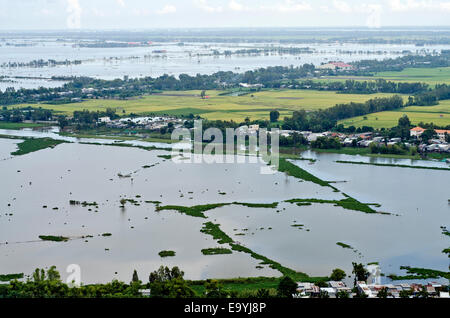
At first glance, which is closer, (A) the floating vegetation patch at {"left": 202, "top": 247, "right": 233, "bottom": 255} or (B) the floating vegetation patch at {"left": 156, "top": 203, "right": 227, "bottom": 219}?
(A) the floating vegetation patch at {"left": 202, "top": 247, "right": 233, "bottom": 255}

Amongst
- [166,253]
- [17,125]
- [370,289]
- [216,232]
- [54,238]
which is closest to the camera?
[370,289]

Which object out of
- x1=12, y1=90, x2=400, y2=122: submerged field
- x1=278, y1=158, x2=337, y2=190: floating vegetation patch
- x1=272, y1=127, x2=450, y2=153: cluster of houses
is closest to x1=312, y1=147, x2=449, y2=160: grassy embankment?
x1=272, y1=127, x2=450, y2=153: cluster of houses

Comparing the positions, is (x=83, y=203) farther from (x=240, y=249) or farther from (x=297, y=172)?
(x=297, y=172)

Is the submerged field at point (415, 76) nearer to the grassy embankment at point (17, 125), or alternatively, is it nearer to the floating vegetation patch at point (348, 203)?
the grassy embankment at point (17, 125)

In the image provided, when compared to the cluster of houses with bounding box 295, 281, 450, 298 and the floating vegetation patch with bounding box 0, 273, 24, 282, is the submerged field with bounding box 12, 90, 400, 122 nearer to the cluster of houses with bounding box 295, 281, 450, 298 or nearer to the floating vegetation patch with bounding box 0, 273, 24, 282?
the floating vegetation patch with bounding box 0, 273, 24, 282

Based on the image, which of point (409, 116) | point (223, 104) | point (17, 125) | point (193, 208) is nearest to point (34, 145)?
point (17, 125)
